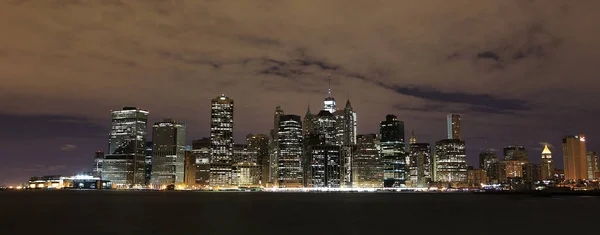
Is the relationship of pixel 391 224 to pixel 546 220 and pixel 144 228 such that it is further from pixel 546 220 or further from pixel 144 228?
pixel 144 228

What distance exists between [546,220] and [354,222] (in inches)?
1181

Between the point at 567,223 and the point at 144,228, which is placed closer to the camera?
the point at 144,228

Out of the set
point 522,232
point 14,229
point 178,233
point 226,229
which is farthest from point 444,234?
point 14,229

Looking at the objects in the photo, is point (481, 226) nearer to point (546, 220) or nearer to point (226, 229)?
point (546, 220)

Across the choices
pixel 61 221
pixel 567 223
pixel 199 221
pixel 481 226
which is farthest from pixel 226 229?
pixel 567 223

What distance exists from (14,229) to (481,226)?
188ft

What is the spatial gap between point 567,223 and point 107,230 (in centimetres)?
6223

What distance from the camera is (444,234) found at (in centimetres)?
6125

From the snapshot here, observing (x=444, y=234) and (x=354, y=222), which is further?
(x=354, y=222)

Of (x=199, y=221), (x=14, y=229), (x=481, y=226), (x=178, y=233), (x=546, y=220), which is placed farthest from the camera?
(x=546, y=220)

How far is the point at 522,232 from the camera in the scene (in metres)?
63.4

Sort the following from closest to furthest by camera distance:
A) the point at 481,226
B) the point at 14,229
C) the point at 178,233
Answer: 1. the point at 178,233
2. the point at 14,229
3. the point at 481,226

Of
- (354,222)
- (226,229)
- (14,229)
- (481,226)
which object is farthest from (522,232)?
(14,229)

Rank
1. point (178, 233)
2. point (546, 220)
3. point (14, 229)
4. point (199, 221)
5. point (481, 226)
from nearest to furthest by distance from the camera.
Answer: point (178, 233) < point (14, 229) < point (481, 226) < point (199, 221) < point (546, 220)
